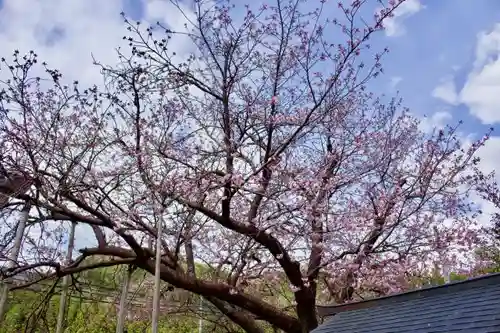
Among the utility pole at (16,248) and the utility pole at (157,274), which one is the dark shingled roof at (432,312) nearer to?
the utility pole at (157,274)

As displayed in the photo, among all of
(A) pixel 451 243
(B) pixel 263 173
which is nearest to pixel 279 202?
(B) pixel 263 173

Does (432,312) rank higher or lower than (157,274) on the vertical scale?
lower

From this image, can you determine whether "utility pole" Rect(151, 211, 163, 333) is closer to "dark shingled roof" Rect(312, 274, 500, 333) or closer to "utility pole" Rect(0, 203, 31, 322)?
"utility pole" Rect(0, 203, 31, 322)

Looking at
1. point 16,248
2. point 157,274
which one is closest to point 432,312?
point 157,274

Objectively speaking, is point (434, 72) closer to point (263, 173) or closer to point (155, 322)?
point (263, 173)

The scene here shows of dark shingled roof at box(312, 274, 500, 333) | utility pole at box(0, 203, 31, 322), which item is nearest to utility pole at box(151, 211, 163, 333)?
utility pole at box(0, 203, 31, 322)

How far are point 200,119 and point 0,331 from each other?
24.6ft

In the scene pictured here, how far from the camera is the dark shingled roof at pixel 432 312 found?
454 centimetres

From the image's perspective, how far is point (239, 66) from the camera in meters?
7.37

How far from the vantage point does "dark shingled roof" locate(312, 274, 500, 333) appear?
4.54 meters

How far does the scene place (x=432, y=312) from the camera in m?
5.23

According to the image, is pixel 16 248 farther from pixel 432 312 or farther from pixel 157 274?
pixel 432 312

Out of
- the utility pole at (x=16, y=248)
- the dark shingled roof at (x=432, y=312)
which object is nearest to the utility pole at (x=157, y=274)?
the utility pole at (x=16, y=248)

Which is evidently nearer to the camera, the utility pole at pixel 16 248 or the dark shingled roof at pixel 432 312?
the dark shingled roof at pixel 432 312
